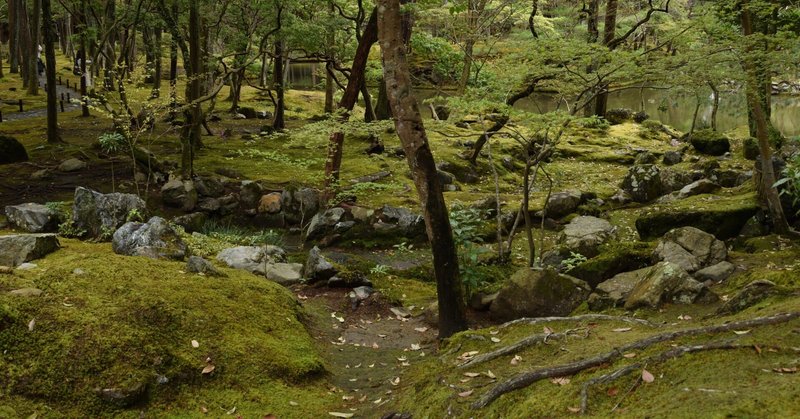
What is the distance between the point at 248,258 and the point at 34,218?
12.8 ft

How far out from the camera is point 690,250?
8758 mm

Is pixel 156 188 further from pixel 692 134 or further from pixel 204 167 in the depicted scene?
pixel 692 134

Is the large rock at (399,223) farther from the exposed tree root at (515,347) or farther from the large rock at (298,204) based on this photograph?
the exposed tree root at (515,347)

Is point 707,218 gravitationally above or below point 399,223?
above

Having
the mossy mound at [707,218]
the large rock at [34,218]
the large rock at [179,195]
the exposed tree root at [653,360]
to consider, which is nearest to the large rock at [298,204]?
the large rock at [179,195]

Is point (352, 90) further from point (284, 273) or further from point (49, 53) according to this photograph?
point (49, 53)

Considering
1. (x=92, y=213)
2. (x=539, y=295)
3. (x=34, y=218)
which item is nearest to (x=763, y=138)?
(x=539, y=295)

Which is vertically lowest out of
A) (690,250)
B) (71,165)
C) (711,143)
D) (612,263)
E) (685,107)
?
(612,263)

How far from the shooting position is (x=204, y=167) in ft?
56.7

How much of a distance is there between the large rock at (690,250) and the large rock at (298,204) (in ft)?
27.9

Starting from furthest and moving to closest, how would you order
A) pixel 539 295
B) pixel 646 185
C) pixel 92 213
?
pixel 646 185 → pixel 92 213 → pixel 539 295

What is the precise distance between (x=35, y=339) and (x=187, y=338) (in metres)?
1.13

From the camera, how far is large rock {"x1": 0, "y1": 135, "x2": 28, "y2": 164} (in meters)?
16.6

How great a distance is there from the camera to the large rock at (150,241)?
7.51 m
